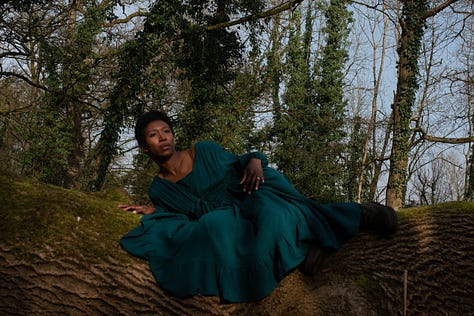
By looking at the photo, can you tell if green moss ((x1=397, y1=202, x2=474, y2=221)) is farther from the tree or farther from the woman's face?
the tree

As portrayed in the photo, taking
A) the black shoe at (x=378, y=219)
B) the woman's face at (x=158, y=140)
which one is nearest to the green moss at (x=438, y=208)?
the black shoe at (x=378, y=219)

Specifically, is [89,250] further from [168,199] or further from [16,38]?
[16,38]

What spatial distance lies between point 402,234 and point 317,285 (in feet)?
2.35

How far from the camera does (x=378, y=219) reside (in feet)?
10.9

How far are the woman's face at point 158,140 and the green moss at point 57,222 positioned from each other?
63cm

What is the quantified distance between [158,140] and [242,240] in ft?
3.92

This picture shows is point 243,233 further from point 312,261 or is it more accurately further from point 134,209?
point 134,209

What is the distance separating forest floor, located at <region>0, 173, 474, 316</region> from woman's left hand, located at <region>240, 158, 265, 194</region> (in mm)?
658

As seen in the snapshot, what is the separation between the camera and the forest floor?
9.50ft

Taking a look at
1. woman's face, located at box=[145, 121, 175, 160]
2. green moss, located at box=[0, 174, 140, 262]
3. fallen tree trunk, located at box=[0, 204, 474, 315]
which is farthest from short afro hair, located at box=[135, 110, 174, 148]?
fallen tree trunk, located at box=[0, 204, 474, 315]

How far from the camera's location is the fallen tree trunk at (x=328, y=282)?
289cm

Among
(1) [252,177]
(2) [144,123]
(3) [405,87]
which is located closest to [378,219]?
(1) [252,177]

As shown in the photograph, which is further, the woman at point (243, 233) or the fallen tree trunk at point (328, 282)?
the woman at point (243, 233)

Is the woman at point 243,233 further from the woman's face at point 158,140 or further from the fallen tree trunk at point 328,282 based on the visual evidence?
the woman's face at point 158,140
